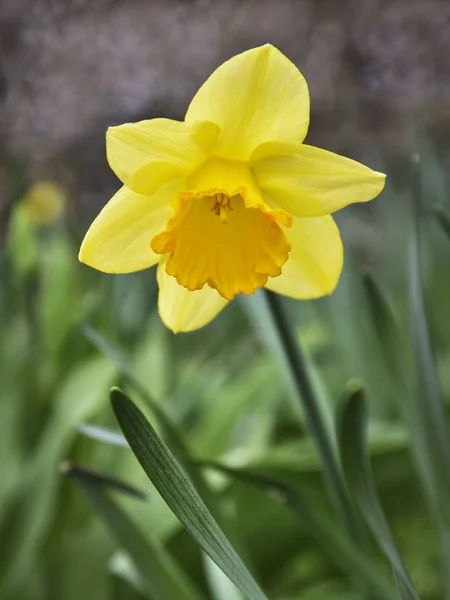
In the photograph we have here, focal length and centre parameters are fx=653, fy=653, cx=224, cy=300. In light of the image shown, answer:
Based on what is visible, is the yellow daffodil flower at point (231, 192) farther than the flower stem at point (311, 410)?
No

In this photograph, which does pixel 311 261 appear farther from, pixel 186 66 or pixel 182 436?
pixel 186 66

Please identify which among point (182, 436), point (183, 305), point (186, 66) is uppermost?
point (186, 66)

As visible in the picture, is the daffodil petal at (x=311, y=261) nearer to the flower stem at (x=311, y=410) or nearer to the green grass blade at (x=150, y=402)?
the flower stem at (x=311, y=410)

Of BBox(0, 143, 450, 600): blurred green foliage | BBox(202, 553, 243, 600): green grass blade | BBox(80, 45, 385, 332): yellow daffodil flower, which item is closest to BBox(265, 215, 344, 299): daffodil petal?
BBox(80, 45, 385, 332): yellow daffodil flower

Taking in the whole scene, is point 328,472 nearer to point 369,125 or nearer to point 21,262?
point 21,262

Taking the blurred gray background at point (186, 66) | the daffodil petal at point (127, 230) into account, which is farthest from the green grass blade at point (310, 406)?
the blurred gray background at point (186, 66)

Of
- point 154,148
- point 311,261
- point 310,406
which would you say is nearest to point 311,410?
point 310,406

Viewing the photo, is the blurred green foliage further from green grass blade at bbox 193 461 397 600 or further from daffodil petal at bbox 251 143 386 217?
daffodil petal at bbox 251 143 386 217
